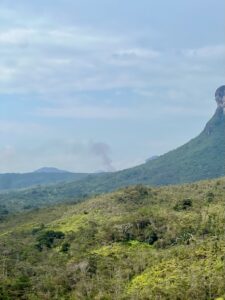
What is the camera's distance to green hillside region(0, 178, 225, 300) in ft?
224

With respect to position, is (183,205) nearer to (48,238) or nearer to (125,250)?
(125,250)

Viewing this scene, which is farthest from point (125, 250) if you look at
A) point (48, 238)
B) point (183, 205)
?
point (183, 205)

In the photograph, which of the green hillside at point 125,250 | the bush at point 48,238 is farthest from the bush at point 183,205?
the bush at point 48,238

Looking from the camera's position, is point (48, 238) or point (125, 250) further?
point (48, 238)

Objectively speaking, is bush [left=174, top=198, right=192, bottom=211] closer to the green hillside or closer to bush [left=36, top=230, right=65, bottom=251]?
the green hillside

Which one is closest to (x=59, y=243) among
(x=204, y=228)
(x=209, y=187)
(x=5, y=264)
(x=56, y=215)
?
(x=5, y=264)

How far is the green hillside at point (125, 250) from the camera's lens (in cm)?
6831

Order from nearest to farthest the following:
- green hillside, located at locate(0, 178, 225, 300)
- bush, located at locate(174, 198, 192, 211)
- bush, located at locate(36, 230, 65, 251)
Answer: green hillside, located at locate(0, 178, 225, 300) < bush, located at locate(36, 230, 65, 251) < bush, located at locate(174, 198, 192, 211)

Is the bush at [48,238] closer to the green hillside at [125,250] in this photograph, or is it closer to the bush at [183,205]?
the green hillside at [125,250]

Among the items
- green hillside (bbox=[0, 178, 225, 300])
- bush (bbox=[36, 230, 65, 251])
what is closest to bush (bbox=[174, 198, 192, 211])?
green hillside (bbox=[0, 178, 225, 300])

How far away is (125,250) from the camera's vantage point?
87625 mm

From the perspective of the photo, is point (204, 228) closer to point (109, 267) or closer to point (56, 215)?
point (109, 267)

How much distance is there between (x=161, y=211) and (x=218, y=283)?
38.8 m

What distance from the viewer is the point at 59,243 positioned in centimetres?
9712
